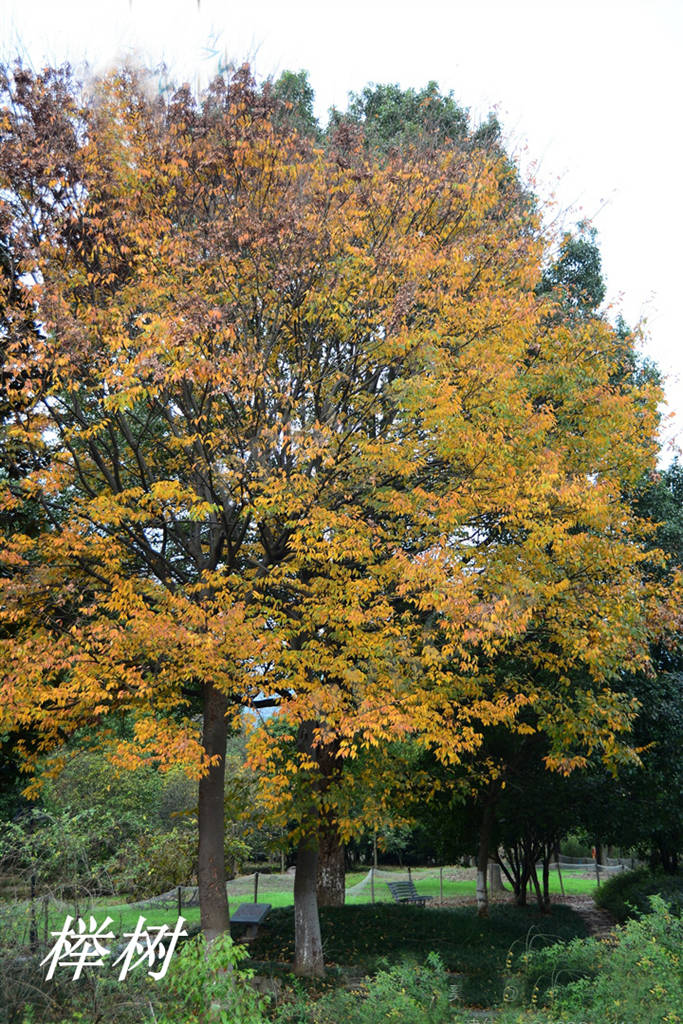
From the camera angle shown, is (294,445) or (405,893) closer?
(294,445)

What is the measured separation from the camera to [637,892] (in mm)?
20625

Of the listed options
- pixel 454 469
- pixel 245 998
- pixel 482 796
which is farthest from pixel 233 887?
pixel 245 998

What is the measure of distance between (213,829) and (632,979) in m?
6.58

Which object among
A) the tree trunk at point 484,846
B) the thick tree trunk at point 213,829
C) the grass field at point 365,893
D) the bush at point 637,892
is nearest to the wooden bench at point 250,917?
the grass field at point 365,893

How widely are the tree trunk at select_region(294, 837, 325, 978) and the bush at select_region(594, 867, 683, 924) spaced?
539 centimetres

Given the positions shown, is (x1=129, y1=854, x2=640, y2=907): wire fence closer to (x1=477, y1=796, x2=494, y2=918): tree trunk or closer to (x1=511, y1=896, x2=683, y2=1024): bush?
(x1=477, y1=796, x2=494, y2=918): tree trunk

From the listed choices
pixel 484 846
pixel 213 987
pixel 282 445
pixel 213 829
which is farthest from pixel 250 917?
pixel 213 987

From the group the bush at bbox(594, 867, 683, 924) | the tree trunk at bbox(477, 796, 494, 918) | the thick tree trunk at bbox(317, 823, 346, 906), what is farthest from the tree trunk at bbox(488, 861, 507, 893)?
the thick tree trunk at bbox(317, 823, 346, 906)

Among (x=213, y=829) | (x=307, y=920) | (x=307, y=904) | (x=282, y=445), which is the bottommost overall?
(x=307, y=920)

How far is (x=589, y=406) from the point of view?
1450 centimetres

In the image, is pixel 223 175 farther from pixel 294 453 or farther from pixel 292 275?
pixel 294 453

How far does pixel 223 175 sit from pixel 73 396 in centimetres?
431

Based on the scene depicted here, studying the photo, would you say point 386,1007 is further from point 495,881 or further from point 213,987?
point 495,881

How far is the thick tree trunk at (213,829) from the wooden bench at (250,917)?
5.71m
